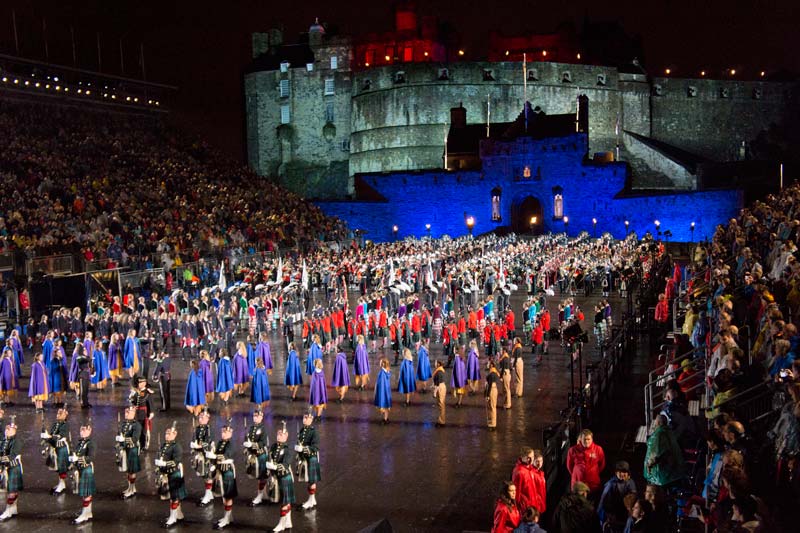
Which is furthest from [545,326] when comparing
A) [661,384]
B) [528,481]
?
[528,481]

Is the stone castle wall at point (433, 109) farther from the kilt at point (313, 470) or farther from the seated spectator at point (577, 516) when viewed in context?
the seated spectator at point (577, 516)

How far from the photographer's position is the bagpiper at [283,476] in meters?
9.91

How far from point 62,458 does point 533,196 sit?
153 feet

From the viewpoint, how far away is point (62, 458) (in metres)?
11.2

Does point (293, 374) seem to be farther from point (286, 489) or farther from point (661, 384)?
point (661, 384)

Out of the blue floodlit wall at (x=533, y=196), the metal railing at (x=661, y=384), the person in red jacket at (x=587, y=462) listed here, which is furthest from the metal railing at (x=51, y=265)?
the blue floodlit wall at (x=533, y=196)

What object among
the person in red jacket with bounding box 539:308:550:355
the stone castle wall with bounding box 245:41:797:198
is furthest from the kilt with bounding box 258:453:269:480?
the stone castle wall with bounding box 245:41:797:198

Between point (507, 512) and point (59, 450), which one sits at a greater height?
point (507, 512)

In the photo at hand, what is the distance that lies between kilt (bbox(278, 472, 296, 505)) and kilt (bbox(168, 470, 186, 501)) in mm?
1320

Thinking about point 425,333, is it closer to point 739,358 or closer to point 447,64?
point 739,358

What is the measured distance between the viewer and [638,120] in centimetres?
6394

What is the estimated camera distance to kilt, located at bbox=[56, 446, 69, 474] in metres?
11.2

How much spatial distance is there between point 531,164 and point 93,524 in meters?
47.1

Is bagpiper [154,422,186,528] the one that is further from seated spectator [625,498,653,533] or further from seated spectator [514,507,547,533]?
seated spectator [625,498,653,533]
